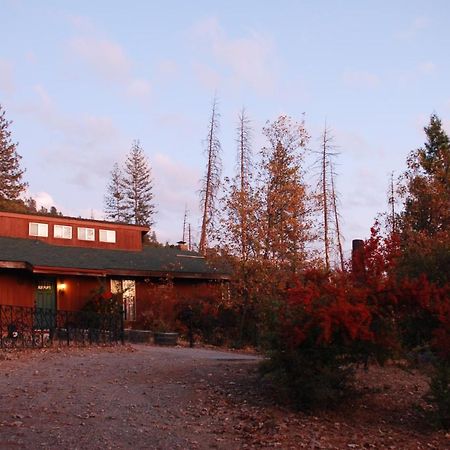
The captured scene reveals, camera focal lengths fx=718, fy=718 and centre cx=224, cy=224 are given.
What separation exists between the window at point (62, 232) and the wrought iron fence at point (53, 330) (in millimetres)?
10651

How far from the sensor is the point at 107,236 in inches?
1275

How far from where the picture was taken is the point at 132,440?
8.93 metres

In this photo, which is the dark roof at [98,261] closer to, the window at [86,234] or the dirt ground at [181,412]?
the window at [86,234]

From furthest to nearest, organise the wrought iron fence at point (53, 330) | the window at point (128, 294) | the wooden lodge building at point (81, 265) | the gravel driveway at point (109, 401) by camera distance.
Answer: the window at point (128, 294) → the wooden lodge building at point (81, 265) → the wrought iron fence at point (53, 330) → the gravel driveway at point (109, 401)

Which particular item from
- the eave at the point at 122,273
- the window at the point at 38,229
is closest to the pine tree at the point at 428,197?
the eave at the point at 122,273

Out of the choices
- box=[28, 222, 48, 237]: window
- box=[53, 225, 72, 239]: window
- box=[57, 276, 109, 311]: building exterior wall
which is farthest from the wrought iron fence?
box=[53, 225, 72, 239]: window

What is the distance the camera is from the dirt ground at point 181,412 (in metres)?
9.12

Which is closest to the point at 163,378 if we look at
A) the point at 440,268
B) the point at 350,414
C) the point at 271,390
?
the point at 271,390

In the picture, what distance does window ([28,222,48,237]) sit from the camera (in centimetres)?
3008

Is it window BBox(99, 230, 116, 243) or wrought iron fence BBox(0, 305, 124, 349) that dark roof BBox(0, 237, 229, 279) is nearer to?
window BBox(99, 230, 116, 243)

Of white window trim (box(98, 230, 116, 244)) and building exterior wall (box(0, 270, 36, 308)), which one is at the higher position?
white window trim (box(98, 230, 116, 244))

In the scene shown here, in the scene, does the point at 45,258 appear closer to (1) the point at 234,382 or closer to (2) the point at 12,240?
(2) the point at 12,240

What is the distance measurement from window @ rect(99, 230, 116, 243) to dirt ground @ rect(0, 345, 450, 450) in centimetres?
Result: 1814

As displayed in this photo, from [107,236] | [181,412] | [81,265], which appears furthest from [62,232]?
[181,412]
